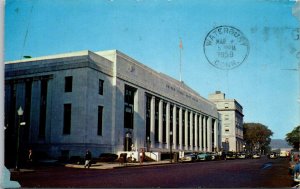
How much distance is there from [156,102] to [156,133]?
16.6 ft

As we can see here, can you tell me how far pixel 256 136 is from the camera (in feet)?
439

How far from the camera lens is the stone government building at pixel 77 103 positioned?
41156mm

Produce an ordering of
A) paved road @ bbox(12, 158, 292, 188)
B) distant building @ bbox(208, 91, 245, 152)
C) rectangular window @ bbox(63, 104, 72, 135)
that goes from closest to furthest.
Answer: paved road @ bbox(12, 158, 292, 188), rectangular window @ bbox(63, 104, 72, 135), distant building @ bbox(208, 91, 245, 152)

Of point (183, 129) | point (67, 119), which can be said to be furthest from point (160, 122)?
point (67, 119)

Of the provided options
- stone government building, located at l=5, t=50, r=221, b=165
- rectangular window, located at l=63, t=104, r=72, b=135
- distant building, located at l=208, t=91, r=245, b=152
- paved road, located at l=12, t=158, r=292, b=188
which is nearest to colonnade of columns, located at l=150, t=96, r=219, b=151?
stone government building, located at l=5, t=50, r=221, b=165

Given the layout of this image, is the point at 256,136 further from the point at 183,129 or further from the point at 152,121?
the point at 152,121

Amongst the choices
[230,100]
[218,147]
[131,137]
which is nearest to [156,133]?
[131,137]

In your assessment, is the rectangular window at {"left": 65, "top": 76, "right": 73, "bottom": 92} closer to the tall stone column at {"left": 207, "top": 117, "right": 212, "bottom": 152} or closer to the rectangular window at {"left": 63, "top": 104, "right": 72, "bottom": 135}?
the rectangular window at {"left": 63, "top": 104, "right": 72, "bottom": 135}

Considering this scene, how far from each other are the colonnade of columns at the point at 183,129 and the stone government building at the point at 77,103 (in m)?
Answer: 5.48

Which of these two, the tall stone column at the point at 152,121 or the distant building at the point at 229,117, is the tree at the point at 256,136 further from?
the tall stone column at the point at 152,121

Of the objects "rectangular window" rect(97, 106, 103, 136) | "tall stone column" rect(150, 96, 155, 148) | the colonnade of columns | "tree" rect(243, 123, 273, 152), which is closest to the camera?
"rectangular window" rect(97, 106, 103, 136)

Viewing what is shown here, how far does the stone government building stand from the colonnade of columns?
548cm

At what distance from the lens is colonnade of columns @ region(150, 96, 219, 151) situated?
59.8m

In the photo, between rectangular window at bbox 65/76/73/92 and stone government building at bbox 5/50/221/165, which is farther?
rectangular window at bbox 65/76/73/92
